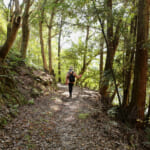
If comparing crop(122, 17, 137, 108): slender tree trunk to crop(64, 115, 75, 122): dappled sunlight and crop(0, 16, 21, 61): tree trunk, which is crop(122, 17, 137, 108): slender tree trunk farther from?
crop(0, 16, 21, 61): tree trunk

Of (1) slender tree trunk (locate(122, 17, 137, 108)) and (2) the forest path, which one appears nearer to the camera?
(2) the forest path

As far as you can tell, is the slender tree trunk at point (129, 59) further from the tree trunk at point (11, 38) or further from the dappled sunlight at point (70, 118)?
the tree trunk at point (11, 38)

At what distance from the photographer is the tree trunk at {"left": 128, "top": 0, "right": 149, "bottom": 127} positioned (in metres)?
5.54

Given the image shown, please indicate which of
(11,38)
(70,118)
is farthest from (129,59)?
(11,38)

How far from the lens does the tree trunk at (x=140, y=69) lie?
554 cm

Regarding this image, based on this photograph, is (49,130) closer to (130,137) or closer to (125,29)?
(130,137)

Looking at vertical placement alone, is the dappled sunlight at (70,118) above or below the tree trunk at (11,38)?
below

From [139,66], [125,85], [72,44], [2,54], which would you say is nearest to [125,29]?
[139,66]

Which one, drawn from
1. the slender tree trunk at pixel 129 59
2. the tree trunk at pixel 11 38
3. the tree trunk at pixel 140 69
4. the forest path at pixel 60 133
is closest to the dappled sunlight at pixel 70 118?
the forest path at pixel 60 133

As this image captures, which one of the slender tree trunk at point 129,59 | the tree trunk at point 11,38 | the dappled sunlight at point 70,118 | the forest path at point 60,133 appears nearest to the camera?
the forest path at point 60,133

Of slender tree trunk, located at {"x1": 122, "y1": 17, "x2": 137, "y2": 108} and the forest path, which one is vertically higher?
slender tree trunk, located at {"x1": 122, "y1": 17, "x2": 137, "y2": 108}

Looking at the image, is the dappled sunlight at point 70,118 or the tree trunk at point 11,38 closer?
the tree trunk at point 11,38

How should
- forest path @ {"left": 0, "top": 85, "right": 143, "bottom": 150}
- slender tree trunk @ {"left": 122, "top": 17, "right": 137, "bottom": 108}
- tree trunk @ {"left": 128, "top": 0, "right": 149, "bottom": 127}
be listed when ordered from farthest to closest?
slender tree trunk @ {"left": 122, "top": 17, "right": 137, "bottom": 108}
tree trunk @ {"left": 128, "top": 0, "right": 149, "bottom": 127}
forest path @ {"left": 0, "top": 85, "right": 143, "bottom": 150}

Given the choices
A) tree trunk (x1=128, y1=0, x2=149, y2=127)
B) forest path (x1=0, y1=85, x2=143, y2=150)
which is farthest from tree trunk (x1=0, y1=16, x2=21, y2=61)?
tree trunk (x1=128, y1=0, x2=149, y2=127)
